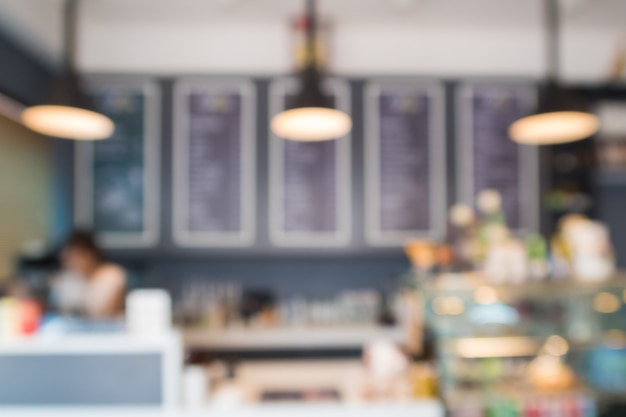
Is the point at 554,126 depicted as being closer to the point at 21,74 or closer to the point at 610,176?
the point at 610,176

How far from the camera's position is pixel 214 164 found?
3406mm

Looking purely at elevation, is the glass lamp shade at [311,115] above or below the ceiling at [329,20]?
below

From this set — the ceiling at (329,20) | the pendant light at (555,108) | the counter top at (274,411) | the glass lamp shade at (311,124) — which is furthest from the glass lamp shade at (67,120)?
the pendant light at (555,108)

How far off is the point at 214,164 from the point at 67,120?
1.28 m

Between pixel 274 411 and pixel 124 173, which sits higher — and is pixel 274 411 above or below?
below

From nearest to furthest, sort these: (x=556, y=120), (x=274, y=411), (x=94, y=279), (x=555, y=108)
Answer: (x=274, y=411) → (x=555, y=108) → (x=556, y=120) → (x=94, y=279)

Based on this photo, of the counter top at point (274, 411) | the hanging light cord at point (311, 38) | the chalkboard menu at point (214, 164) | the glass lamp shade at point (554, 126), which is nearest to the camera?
the counter top at point (274, 411)

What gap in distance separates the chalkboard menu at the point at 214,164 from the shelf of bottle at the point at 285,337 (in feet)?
2.11

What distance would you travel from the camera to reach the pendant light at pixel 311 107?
188 cm

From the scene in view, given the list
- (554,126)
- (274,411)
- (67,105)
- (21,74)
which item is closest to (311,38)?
(67,105)

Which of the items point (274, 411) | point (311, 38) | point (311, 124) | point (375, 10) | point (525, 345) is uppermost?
point (375, 10)

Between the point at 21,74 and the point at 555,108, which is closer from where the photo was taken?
the point at 555,108

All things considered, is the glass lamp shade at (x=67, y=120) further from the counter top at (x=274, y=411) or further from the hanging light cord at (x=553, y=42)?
the hanging light cord at (x=553, y=42)

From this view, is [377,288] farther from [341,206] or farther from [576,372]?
[576,372]
